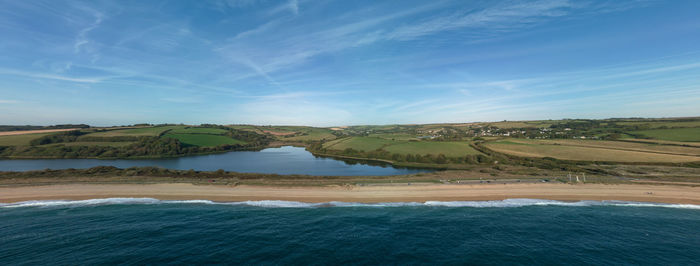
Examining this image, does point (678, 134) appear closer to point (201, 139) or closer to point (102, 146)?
point (201, 139)

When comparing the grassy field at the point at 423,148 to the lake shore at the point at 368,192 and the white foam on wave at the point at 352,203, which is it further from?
the white foam on wave at the point at 352,203

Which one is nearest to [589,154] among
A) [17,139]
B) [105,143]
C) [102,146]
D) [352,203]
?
[352,203]

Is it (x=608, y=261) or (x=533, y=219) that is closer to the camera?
(x=608, y=261)

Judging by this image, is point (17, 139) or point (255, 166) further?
point (17, 139)

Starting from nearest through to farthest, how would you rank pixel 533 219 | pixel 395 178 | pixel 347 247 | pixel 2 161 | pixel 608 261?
pixel 608 261, pixel 347 247, pixel 533 219, pixel 395 178, pixel 2 161

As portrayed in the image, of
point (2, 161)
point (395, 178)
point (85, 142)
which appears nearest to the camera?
point (395, 178)

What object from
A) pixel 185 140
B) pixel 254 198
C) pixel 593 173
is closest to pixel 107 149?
pixel 185 140

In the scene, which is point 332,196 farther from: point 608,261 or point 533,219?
point 608,261

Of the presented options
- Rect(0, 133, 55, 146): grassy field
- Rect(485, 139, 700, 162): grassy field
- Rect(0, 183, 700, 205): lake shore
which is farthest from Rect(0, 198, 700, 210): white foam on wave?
Rect(0, 133, 55, 146): grassy field
